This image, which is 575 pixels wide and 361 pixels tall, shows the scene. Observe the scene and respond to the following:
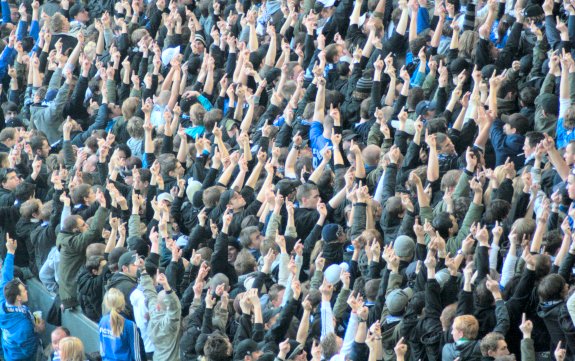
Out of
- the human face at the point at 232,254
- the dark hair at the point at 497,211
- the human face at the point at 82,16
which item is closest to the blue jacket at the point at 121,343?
the human face at the point at 232,254

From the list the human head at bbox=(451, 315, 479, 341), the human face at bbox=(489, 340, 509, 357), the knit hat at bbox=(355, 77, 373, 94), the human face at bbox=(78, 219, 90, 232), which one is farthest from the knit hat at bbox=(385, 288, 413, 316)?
the human face at bbox=(78, 219, 90, 232)

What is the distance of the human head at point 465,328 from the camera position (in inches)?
432

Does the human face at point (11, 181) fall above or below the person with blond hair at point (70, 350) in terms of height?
below

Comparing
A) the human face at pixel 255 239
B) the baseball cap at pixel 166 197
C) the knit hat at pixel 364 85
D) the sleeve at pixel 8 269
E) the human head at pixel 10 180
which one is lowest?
the sleeve at pixel 8 269

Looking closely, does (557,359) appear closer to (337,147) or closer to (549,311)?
(549,311)

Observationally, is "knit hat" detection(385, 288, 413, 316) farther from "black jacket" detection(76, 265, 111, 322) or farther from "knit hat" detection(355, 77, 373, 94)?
"knit hat" detection(355, 77, 373, 94)

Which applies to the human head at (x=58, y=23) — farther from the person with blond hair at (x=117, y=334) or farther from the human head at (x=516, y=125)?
the human head at (x=516, y=125)

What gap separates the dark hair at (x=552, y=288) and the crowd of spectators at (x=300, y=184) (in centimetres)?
2

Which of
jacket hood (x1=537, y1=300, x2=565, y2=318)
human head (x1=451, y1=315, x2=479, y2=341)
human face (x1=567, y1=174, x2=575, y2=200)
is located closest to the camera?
human head (x1=451, y1=315, x2=479, y2=341)

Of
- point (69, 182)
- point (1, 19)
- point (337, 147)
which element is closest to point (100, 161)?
point (69, 182)

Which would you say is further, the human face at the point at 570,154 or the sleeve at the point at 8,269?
the sleeve at the point at 8,269

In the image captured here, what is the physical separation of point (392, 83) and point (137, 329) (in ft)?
12.9

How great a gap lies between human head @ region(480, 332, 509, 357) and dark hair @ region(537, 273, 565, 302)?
562 mm

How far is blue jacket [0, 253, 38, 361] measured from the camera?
14.5m
